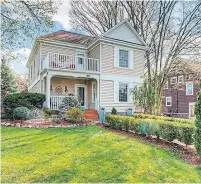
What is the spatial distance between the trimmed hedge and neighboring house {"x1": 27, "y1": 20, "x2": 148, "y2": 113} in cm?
574

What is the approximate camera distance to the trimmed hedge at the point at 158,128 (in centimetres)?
684

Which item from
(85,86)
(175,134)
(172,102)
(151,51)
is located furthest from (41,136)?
(172,102)

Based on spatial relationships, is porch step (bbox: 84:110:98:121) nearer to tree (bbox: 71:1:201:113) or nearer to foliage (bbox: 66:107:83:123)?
foliage (bbox: 66:107:83:123)

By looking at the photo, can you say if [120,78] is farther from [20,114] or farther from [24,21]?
[24,21]

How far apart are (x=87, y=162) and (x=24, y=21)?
24.8 feet

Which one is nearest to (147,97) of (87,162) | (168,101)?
(87,162)

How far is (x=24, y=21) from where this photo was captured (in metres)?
9.63

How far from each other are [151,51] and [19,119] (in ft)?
42.5

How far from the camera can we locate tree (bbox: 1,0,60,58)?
360 inches

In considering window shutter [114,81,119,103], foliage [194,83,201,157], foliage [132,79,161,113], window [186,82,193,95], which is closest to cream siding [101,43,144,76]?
window shutter [114,81,119,103]


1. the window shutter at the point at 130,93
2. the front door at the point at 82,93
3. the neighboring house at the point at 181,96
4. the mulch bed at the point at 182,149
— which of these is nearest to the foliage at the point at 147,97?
the window shutter at the point at 130,93

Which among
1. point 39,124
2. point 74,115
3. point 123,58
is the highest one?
point 123,58

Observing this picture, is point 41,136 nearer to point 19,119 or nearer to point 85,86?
point 19,119

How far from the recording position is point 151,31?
18016 millimetres
